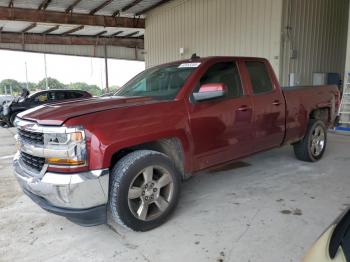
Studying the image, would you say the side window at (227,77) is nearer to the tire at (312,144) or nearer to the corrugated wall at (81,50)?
the tire at (312,144)

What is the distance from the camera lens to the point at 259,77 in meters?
4.24

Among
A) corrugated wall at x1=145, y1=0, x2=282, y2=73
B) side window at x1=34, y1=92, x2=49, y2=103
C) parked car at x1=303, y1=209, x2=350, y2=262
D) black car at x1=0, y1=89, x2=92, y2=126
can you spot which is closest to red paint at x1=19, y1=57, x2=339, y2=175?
parked car at x1=303, y1=209, x2=350, y2=262

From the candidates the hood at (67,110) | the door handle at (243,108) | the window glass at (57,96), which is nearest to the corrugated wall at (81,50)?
the window glass at (57,96)

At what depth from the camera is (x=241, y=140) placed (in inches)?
147

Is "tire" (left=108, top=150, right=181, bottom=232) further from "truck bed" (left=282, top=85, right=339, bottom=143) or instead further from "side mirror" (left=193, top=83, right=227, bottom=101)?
"truck bed" (left=282, top=85, right=339, bottom=143)

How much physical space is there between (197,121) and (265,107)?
125cm

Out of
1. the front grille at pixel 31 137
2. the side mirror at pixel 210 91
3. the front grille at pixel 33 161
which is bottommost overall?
the front grille at pixel 33 161

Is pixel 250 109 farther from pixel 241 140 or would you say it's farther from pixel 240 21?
pixel 240 21

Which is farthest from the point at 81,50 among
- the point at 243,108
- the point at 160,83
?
the point at 243,108

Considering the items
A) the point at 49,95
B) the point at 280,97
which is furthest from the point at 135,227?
the point at 49,95

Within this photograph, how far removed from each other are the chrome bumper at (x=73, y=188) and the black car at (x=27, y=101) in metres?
9.30

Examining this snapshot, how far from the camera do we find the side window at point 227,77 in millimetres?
3602

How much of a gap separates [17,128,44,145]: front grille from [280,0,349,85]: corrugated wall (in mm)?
7816

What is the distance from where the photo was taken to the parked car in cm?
114
